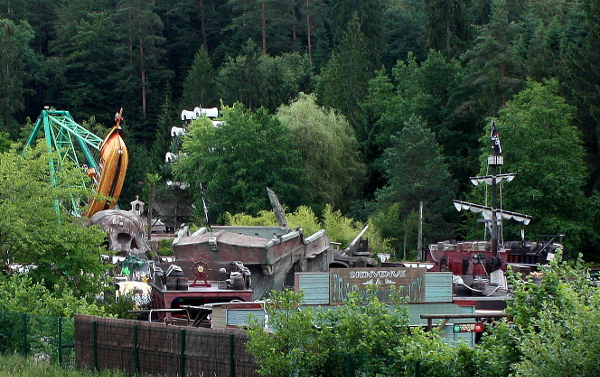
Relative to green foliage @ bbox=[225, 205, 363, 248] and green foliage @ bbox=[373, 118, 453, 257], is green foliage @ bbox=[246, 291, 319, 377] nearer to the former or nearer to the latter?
green foliage @ bbox=[225, 205, 363, 248]

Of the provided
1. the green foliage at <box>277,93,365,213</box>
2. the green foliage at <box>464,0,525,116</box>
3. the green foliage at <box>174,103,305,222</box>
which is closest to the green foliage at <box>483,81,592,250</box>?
the green foliage at <box>464,0,525,116</box>

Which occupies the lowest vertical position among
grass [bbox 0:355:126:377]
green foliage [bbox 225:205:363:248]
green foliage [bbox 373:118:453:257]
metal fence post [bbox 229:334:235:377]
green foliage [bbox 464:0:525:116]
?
grass [bbox 0:355:126:377]

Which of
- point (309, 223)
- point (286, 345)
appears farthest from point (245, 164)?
point (286, 345)

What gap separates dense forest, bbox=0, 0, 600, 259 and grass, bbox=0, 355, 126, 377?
1802 inches

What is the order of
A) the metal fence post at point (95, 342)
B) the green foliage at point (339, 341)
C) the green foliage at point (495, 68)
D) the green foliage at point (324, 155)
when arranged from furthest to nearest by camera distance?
the green foliage at point (495, 68), the green foliage at point (324, 155), the metal fence post at point (95, 342), the green foliage at point (339, 341)

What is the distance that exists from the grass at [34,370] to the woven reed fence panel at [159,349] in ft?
Result: 1.28

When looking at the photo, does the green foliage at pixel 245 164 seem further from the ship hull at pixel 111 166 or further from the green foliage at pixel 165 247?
the ship hull at pixel 111 166

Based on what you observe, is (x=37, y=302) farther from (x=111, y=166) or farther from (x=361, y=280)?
(x=111, y=166)

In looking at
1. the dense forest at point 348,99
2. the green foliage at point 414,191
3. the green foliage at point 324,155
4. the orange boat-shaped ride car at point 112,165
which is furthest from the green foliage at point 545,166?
the orange boat-shaped ride car at point 112,165

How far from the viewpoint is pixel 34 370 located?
21.9 metres

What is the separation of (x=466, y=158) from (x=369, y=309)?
212ft

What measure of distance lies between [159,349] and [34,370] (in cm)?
342

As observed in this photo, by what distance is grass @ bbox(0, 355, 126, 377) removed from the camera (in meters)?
21.3

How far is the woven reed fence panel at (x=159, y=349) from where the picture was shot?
18453 millimetres
